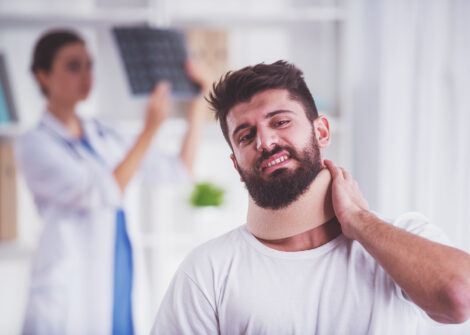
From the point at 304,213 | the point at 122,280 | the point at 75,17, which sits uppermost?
the point at 75,17

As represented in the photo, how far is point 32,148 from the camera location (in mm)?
1243

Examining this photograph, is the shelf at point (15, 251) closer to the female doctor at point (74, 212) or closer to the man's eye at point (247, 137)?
the female doctor at point (74, 212)

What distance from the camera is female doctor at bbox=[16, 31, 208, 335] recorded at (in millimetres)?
1223

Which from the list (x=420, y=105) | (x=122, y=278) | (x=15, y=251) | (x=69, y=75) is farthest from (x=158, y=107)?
(x=420, y=105)

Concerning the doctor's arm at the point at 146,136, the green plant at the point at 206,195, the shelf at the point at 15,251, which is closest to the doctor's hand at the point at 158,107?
the doctor's arm at the point at 146,136

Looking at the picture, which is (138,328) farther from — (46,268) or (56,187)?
(56,187)

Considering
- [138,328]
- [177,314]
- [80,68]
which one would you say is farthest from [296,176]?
→ [80,68]

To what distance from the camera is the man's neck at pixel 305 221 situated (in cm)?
51

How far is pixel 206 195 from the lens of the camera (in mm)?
1536

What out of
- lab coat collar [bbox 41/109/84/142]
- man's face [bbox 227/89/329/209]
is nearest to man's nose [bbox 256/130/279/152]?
man's face [bbox 227/89/329/209]

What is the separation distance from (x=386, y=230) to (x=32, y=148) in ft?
3.43

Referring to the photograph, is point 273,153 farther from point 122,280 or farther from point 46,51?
point 46,51

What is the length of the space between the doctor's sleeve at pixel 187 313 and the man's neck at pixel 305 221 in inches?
3.9

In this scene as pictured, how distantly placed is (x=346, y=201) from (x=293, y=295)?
0.38ft
